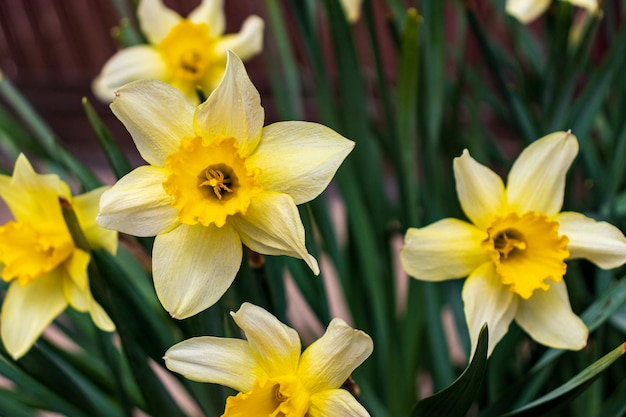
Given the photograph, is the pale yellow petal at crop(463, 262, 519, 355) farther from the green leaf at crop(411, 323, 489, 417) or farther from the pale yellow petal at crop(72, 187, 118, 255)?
the pale yellow petal at crop(72, 187, 118, 255)

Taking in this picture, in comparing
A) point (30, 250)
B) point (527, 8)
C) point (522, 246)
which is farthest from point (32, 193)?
point (527, 8)

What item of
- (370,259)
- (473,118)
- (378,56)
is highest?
(378,56)

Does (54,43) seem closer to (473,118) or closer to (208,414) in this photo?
(473,118)

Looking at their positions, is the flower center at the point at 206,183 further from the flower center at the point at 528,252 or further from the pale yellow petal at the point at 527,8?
the pale yellow petal at the point at 527,8

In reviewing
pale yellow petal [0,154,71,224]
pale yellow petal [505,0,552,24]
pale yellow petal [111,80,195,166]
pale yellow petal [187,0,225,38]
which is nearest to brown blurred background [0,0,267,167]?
pale yellow petal [187,0,225,38]

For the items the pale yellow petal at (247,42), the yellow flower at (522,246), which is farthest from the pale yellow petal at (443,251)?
the pale yellow petal at (247,42)

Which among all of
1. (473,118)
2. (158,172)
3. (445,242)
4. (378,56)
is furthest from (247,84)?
(473,118)

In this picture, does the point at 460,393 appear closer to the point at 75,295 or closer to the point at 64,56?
the point at 75,295
